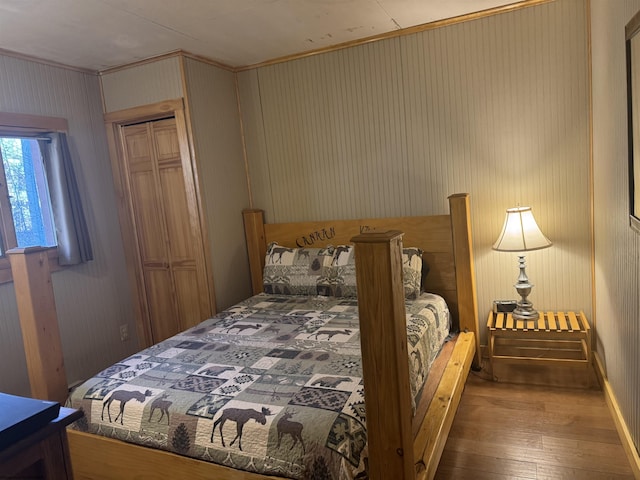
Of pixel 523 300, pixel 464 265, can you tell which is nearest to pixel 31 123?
pixel 464 265

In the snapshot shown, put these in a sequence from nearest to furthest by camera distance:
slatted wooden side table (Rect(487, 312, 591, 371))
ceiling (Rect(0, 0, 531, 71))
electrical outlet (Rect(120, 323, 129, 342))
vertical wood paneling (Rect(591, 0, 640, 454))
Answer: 1. vertical wood paneling (Rect(591, 0, 640, 454))
2. ceiling (Rect(0, 0, 531, 71))
3. slatted wooden side table (Rect(487, 312, 591, 371))
4. electrical outlet (Rect(120, 323, 129, 342))

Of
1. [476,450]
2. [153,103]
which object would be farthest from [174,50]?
[476,450]

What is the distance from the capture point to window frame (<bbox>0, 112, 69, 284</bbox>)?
8.87 ft

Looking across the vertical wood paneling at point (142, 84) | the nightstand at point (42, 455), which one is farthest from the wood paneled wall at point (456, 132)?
the nightstand at point (42, 455)

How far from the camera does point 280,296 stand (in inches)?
130

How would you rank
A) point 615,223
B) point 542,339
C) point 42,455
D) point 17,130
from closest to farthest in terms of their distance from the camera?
point 42,455 → point 615,223 → point 542,339 → point 17,130

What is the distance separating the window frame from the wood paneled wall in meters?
1.38

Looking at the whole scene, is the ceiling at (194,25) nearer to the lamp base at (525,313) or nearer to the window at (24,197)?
the window at (24,197)

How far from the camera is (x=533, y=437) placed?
88.2 inches

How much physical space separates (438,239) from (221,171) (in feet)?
5.45

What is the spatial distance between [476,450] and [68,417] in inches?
75.1

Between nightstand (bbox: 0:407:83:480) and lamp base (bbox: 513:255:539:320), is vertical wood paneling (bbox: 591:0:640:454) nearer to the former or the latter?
lamp base (bbox: 513:255:539:320)

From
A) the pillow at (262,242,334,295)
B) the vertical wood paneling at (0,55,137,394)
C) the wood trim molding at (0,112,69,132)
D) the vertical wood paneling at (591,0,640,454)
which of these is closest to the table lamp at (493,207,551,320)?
the vertical wood paneling at (591,0,640,454)

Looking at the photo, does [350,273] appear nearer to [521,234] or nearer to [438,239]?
[438,239]
